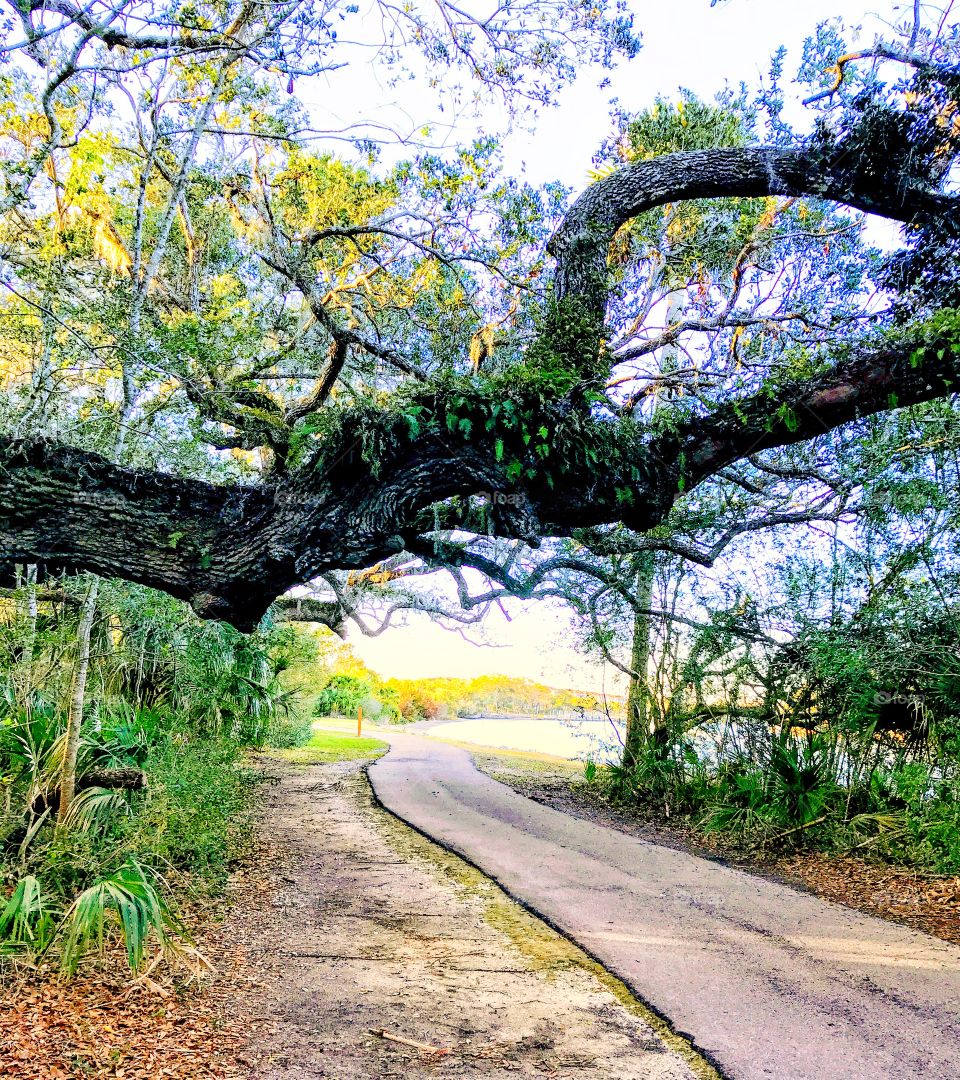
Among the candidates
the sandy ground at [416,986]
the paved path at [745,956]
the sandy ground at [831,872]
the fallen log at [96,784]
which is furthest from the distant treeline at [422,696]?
the fallen log at [96,784]

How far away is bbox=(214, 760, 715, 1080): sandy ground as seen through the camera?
3549 mm

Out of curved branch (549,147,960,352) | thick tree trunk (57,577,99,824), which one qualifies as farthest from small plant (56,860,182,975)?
curved branch (549,147,960,352)

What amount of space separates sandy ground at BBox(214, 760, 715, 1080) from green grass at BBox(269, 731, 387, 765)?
10.4 metres

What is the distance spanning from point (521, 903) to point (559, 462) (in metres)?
3.89

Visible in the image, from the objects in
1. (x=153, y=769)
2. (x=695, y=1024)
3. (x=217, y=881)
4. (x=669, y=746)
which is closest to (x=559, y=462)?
(x=695, y=1024)

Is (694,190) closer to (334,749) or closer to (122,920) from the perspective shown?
(122,920)

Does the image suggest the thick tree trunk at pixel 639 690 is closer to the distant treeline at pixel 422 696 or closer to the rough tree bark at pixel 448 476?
the rough tree bark at pixel 448 476

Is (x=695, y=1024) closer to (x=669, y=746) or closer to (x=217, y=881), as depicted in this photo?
(x=217, y=881)

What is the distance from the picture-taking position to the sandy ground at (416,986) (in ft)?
11.6

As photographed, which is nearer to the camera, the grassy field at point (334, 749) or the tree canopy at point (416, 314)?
the tree canopy at point (416, 314)

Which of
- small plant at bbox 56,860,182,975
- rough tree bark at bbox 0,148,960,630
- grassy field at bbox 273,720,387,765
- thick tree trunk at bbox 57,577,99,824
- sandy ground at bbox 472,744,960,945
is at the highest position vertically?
rough tree bark at bbox 0,148,960,630

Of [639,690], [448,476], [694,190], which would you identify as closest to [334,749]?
[639,690]

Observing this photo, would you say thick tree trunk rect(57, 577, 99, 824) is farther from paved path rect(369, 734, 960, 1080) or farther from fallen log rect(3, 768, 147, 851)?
paved path rect(369, 734, 960, 1080)

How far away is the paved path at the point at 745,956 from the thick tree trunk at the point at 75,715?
3828 millimetres
